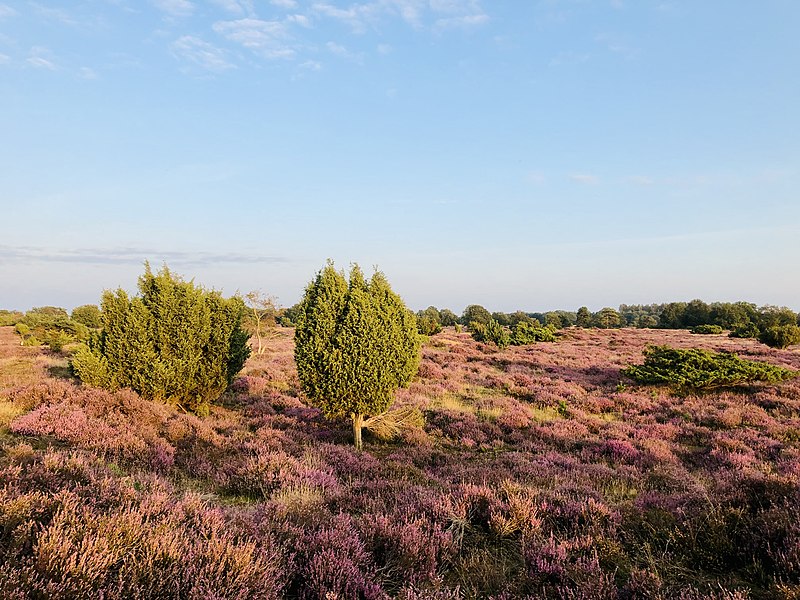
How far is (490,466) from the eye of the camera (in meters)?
7.80

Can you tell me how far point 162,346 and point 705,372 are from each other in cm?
1859

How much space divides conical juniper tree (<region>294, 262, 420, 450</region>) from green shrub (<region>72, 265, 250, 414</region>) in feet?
11.5

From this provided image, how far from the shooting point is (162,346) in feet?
35.1

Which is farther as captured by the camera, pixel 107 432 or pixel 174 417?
pixel 174 417

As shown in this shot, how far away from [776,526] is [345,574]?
14.1ft

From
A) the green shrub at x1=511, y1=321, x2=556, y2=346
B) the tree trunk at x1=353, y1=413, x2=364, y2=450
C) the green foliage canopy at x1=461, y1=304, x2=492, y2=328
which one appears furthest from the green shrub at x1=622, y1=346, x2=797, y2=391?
the green foliage canopy at x1=461, y1=304, x2=492, y2=328

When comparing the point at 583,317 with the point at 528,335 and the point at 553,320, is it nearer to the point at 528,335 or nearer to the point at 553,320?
the point at 553,320

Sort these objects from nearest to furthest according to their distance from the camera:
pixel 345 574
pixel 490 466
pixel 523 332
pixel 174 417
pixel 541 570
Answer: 1. pixel 345 574
2. pixel 541 570
3. pixel 490 466
4. pixel 174 417
5. pixel 523 332

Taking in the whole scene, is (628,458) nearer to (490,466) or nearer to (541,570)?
(490,466)

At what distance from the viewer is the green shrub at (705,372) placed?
15.3m

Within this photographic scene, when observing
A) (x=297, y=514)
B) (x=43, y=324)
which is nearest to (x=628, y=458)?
(x=297, y=514)

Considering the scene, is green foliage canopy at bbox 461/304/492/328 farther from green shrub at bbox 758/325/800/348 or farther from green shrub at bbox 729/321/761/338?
green shrub at bbox 758/325/800/348

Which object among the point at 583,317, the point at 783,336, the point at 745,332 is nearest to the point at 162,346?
the point at 783,336

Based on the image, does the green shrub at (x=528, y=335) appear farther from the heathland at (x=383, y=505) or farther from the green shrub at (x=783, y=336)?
the heathland at (x=383, y=505)
